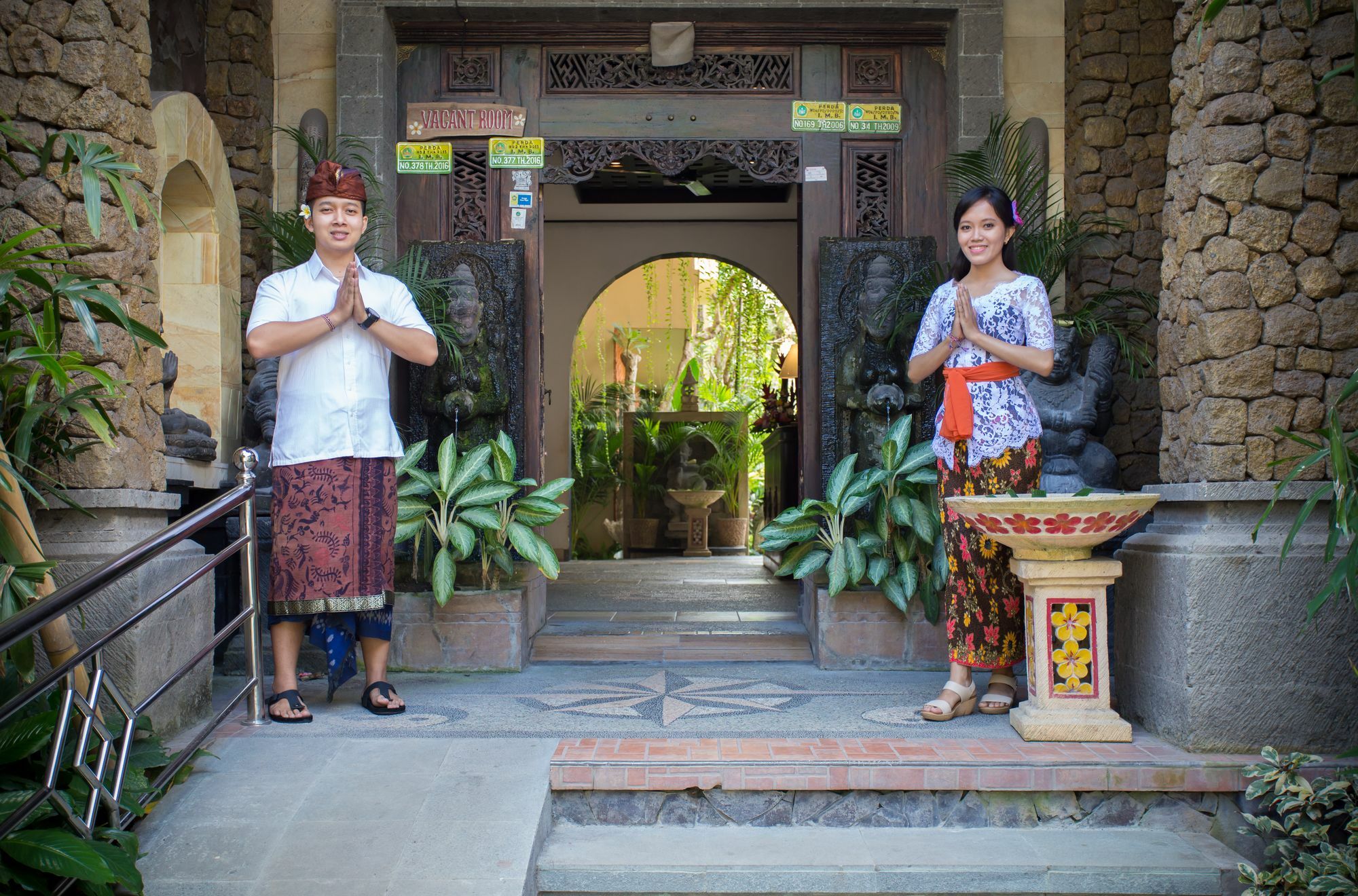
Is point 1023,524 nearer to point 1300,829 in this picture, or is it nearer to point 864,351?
point 1300,829

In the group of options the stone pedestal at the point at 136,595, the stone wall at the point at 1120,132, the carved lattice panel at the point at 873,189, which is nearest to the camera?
the stone pedestal at the point at 136,595

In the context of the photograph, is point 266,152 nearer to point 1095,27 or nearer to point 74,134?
point 74,134

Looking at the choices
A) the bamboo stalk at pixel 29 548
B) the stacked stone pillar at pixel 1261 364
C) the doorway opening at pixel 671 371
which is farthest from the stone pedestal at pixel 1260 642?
the doorway opening at pixel 671 371

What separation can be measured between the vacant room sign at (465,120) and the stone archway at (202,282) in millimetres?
942

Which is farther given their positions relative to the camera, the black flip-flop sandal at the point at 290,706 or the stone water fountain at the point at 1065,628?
the black flip-flop sandal at the point at 290,706

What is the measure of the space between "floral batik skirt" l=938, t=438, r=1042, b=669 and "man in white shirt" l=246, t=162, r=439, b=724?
179 centimetres

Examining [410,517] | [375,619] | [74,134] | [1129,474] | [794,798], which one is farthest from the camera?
[1129,474]

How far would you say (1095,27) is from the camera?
5.55 metres

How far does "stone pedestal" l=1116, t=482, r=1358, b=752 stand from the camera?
3289 mm

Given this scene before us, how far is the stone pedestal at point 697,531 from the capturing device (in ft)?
36.5

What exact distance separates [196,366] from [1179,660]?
4.31 m

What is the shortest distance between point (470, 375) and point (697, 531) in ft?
21.0

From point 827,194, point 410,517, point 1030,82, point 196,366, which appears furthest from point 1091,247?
point 196,366

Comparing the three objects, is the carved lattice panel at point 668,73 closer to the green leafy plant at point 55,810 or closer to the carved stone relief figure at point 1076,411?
the carved stone relief figure at point 1076,411
